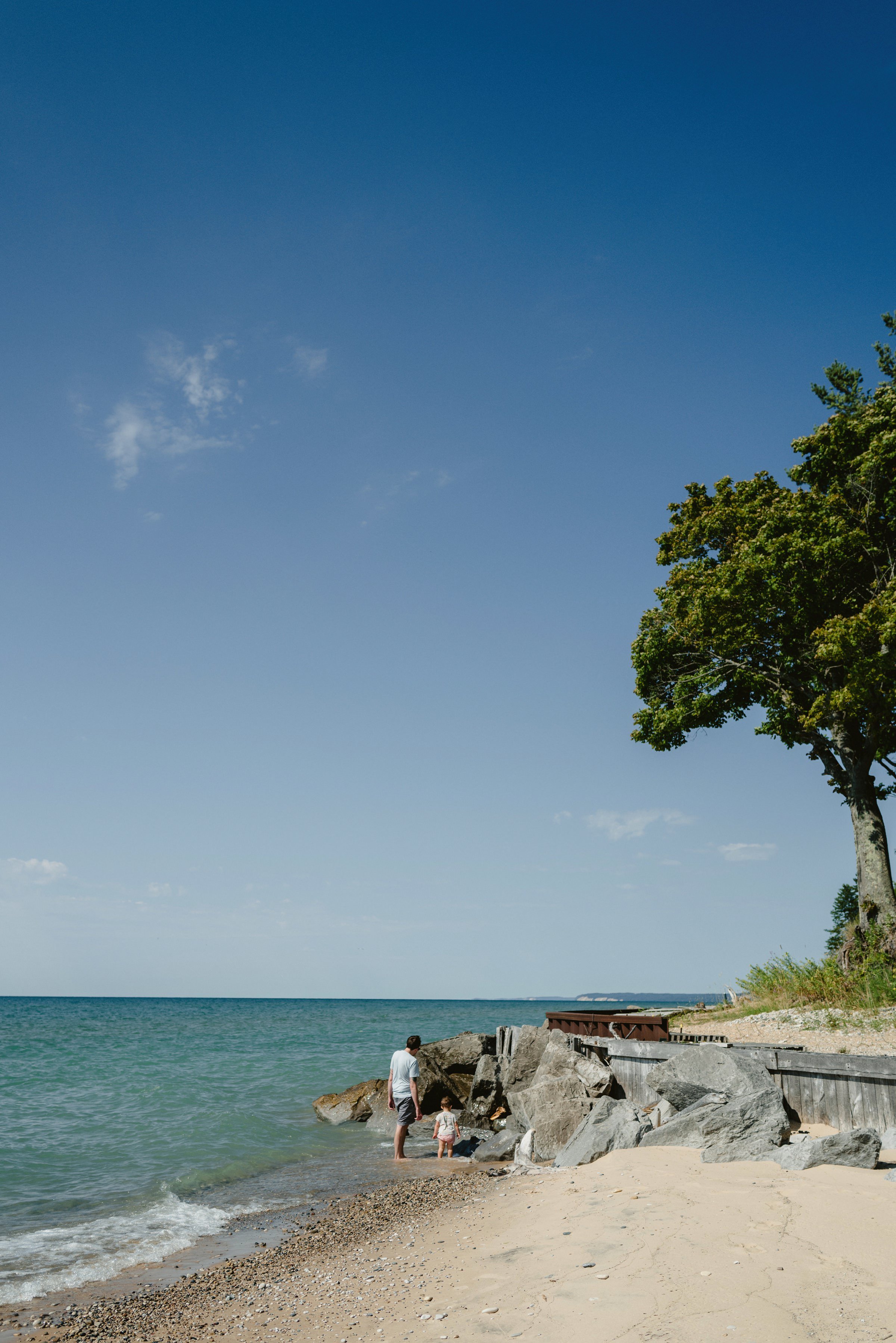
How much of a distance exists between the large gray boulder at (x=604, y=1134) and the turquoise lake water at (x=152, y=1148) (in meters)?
4.14

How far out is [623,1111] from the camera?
38.6 feet

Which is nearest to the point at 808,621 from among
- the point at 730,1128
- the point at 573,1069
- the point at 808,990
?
the point at 808,990

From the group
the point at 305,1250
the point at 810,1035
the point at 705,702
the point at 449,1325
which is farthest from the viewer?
the point at 705,702

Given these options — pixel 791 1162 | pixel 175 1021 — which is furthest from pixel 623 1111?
pixel 175 1021

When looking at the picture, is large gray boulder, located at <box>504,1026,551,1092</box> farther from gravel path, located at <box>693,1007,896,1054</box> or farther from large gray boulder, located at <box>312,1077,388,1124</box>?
large gray boulder, located at <box>312,1077,388,1124</box>

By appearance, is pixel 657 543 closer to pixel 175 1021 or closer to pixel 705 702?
pixel 705 702

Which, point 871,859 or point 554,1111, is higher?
point 871,859

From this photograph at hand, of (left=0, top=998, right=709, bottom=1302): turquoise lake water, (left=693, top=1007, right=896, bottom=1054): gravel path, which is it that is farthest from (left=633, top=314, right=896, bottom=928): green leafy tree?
(left=0, top=998, right=709, bottom=1302): turquoise lake water

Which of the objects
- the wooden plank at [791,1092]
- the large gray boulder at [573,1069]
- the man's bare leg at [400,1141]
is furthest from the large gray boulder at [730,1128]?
the man's bare leg at [400,1141]

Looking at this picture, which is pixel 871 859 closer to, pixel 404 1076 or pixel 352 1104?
pixel 404 1076

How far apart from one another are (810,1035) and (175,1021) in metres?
80.4

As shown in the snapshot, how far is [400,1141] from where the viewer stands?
14281mm

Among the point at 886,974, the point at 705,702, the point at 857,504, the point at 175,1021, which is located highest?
the point at 857,504

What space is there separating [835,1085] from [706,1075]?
168 cm
